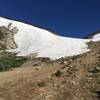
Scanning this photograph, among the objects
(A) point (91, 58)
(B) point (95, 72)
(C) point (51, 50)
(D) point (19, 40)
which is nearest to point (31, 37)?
(D) point (19, 40)

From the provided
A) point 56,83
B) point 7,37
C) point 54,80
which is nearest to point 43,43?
point 7,37

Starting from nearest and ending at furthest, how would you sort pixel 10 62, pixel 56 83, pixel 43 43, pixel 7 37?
pixel 56 83 → pixel 10 62 → pixel 43 43 → pixel 7 37

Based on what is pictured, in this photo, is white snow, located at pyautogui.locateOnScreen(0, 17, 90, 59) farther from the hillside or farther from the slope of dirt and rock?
the slope of dirt and rock

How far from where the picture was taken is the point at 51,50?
46.0 meters

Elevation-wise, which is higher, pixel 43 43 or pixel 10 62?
pixel 43 43

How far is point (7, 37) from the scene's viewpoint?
53000mm

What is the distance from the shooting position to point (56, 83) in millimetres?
24781

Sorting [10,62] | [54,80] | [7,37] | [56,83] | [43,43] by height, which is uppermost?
[7,37]

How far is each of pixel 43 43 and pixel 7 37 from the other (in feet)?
20.0

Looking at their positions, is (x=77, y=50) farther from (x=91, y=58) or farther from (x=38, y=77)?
(x=38, y=77)

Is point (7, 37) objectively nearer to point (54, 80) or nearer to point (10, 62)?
point (10, 62)

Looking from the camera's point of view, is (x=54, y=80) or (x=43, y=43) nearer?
(x=54, y=80)

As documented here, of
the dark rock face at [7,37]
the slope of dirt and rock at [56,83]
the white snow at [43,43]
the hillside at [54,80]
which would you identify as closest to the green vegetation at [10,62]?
the hillside at [54,80]

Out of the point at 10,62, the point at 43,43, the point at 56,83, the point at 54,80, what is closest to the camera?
the point at 56,83
